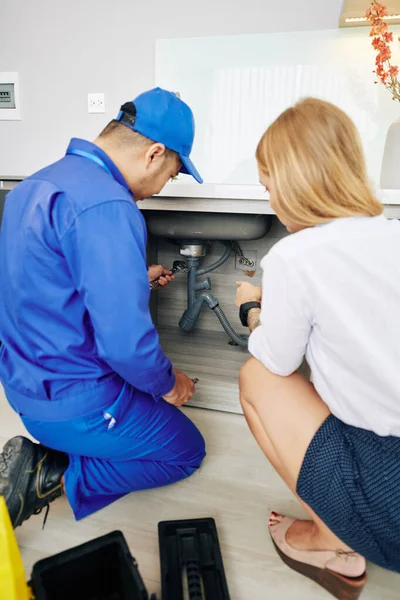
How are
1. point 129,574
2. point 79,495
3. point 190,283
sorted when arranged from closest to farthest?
point 129,574, point 79,495, point 190,283

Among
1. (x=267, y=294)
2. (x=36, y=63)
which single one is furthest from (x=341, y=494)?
(x=36, y=63)

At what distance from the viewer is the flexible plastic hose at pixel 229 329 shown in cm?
174

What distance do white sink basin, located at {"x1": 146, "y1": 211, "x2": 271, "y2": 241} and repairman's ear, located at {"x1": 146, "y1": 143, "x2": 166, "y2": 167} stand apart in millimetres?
523

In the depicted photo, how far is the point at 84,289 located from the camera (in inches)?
31.4

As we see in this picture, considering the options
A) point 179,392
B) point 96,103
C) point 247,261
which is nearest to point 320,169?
point 179,392

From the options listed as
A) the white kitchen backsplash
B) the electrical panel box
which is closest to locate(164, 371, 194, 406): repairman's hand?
the white kitchen backsplash

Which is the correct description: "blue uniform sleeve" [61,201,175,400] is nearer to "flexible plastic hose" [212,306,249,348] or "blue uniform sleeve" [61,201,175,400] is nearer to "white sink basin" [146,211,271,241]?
"white sink basin" [146,211,271,241]

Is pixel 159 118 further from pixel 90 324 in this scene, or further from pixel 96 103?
pixel 96 103

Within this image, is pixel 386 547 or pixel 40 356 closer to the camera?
pixel 386 547

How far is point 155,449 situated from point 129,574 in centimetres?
38

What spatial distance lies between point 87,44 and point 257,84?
2.74ft

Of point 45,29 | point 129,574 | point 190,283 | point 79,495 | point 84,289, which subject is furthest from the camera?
point 45,29

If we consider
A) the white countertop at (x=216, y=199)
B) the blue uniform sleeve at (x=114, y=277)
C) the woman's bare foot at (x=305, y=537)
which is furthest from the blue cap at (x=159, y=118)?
the woman's bare foot at (x=305, y=537)

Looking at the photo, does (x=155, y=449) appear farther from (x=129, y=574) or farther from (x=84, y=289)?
(x=84, y=289)
